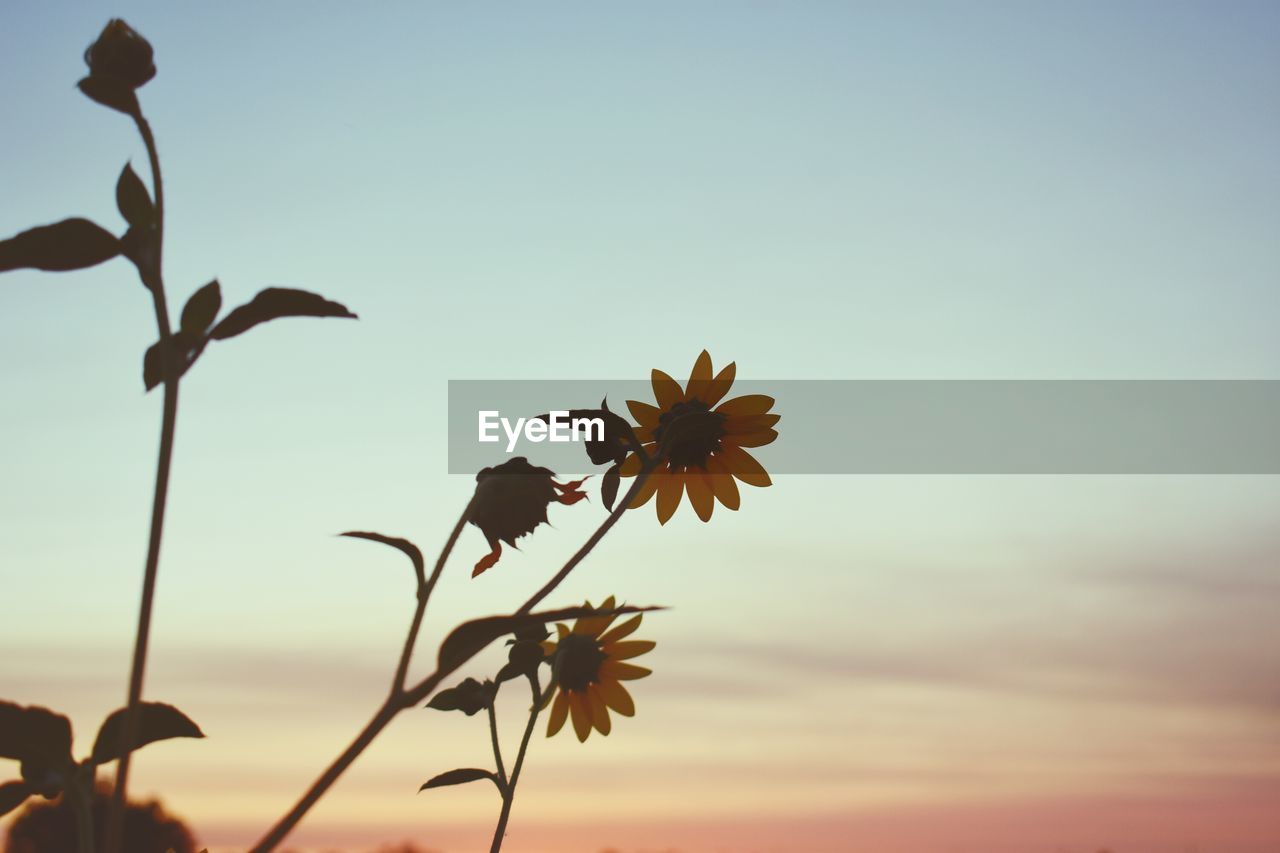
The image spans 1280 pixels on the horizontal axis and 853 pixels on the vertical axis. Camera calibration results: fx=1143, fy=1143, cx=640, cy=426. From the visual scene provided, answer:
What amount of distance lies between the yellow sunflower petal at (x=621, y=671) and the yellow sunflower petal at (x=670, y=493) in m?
0.53

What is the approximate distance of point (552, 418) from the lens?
1.54m

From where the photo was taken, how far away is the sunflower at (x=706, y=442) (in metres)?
2.10

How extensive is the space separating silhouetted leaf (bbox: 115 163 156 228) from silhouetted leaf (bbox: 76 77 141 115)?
0.07 meters

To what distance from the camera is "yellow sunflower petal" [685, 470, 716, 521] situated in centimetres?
214

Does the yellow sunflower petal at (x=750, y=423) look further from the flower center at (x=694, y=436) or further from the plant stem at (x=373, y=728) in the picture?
the plant stem at (x=373, y=728)

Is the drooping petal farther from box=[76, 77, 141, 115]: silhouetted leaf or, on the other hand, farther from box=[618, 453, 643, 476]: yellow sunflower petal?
box=[76, 77, 141, 115]: silhouetted leaf

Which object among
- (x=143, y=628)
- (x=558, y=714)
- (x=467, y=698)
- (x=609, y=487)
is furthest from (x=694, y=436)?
(x=143, y=628)

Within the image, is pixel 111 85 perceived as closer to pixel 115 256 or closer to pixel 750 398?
pixel 115 256

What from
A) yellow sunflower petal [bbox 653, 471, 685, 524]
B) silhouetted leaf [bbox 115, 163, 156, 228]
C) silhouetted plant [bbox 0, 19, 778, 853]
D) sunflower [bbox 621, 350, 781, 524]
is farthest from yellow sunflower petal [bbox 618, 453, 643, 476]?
silhouetted leaf [bbox 115, 163, 156, 228]

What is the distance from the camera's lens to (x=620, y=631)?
2627 mm

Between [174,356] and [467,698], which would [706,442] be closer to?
[467,698]

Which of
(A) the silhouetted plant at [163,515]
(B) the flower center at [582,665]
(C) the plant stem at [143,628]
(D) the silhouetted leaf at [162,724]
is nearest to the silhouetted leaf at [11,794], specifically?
(A) the silhouetted plant at [163,515]

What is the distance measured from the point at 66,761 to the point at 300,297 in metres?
0.56

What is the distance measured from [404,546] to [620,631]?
4.34ft
